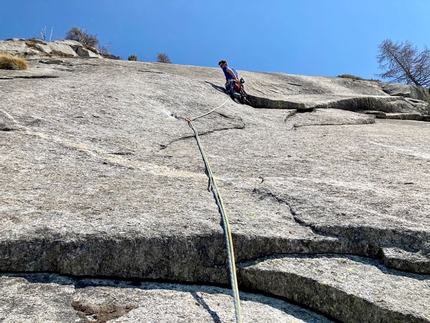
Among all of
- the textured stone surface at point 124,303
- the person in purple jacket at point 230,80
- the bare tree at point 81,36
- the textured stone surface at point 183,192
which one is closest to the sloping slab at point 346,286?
the textured stone surface at point 183,192

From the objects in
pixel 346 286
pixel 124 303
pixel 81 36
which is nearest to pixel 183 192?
pixel 124 303

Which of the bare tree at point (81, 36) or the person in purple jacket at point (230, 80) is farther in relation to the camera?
the bare tree at point (81, 36)

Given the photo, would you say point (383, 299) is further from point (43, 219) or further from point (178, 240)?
point (43, 219)

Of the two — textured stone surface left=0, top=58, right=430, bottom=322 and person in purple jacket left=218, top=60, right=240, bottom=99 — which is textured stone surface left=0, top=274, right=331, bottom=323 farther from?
person in purple jacket left=218, top=60, right=240, bottom=99

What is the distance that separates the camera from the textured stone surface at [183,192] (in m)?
3.06

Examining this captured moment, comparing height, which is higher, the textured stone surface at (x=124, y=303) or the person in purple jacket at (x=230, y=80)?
the person in purple jacket at (x=230, y=80)

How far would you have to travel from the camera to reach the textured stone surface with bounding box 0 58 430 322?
3.06 m

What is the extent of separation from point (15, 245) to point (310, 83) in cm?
1484

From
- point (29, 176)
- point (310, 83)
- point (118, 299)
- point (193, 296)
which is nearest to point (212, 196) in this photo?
point (193, 296)

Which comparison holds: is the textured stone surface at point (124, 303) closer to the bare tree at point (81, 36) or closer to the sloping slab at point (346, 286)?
the sloping slab at point (346, 286)

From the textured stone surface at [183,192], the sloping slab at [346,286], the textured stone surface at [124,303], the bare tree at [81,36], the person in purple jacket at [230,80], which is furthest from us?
the bare tree at [81,36]

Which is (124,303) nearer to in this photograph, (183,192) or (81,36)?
(183,192)

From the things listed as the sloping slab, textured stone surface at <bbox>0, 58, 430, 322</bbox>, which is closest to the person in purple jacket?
textured stone surface at <bbox>0, 58, 430, 322</bbox>

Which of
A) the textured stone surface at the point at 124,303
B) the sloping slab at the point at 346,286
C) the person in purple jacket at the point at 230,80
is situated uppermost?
the person in purple jacket at the point at 230,80
